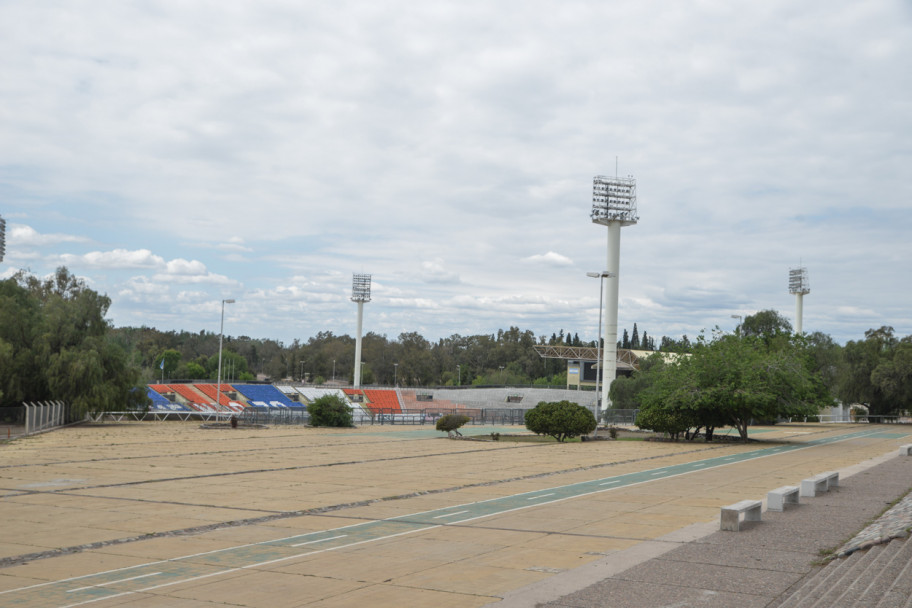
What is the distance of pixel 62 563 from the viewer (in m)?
11.3

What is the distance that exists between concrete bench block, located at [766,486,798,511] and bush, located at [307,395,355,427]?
40.7 metres

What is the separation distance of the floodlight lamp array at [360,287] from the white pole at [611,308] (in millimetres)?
52498

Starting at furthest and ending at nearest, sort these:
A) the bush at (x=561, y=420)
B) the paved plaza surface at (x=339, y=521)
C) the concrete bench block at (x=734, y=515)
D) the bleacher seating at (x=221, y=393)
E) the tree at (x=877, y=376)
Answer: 1. the bleacher seating at (x=221, y=393)
2. the tree at (x=877, y=376)
3. the bush at (x=561, y=420)
4. the concrete bench block at (x=734, y=515)
5. the paved plaza surface at (x=339, y=521)

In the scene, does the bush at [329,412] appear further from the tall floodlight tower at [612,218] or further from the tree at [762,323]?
the tree at [762,323]

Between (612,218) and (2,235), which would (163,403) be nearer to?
(2,235)

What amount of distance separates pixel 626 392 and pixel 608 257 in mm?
17688

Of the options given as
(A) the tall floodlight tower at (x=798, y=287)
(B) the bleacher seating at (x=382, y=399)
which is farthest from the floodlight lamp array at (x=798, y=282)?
(B) the bleacher seating at (x=382, y=399)

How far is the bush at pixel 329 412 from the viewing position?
54.8 meters

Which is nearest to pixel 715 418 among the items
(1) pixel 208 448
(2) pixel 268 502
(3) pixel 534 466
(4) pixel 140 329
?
(3) pixel 534 466

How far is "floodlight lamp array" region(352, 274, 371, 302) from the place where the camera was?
137875mm

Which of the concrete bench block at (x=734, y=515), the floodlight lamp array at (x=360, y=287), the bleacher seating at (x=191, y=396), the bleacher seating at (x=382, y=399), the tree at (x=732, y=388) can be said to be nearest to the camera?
the concrete bench block at (x=734, y=515)

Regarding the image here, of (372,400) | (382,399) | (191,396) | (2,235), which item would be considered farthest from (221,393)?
(2,235)

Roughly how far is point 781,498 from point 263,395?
91791 mm

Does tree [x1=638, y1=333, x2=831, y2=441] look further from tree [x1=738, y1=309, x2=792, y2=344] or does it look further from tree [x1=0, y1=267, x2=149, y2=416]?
tree [x1=738, y1=309, x2=792, y2=344]
